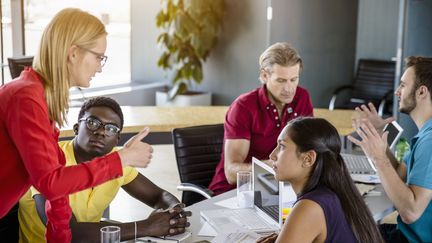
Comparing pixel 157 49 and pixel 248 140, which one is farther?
pixel 157 49

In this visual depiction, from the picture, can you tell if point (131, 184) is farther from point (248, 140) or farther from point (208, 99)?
point (208, 99)

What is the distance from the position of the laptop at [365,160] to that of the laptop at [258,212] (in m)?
0.85

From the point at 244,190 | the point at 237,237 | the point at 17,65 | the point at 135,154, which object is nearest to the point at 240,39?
the point at 17,65

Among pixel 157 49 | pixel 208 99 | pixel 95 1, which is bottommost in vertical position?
pixel 208 99

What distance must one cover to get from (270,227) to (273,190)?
0.57 ft

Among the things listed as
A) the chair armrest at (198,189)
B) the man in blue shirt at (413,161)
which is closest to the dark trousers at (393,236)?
the man in blue shirt at (413,161)

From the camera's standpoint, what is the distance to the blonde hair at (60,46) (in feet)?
7.59

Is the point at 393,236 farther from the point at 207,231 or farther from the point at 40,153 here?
the point at 40,153

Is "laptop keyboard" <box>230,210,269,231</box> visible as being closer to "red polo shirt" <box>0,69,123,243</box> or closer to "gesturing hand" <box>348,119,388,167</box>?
"gesturing hand" <box>348,119,388,167</box>

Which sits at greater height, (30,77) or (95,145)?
(30,77)

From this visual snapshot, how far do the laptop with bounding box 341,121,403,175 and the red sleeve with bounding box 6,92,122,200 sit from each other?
193cm

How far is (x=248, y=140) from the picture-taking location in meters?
3.88

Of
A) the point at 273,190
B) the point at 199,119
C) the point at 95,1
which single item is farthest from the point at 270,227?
the point at 95,1

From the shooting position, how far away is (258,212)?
319cm
